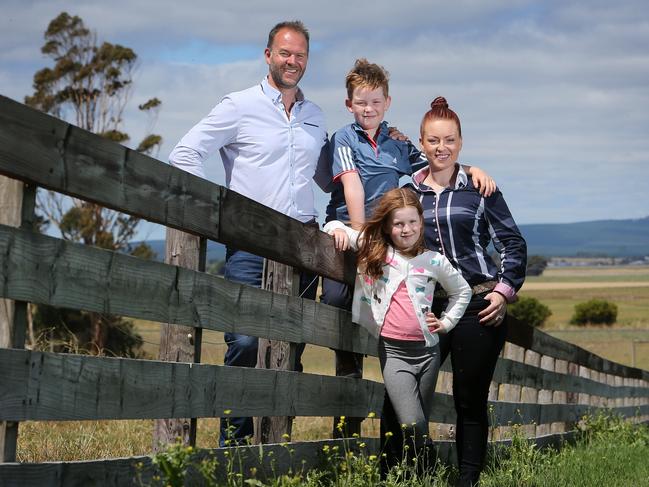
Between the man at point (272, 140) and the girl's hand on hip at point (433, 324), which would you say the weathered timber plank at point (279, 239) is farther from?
the girl's hand on hip at point (433, 324)

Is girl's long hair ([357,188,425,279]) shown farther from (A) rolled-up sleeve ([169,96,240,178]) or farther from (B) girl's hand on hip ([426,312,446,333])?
(A) rolled-up sleeve ([169,96,240,178])

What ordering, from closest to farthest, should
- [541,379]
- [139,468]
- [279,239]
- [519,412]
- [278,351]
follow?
[139,468] → [279,239] → [278,351] → [519,412] → [541,379]

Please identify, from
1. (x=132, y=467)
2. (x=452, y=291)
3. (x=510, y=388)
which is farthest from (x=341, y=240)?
(x=510, y=388)

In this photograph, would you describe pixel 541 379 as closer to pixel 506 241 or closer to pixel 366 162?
pixel 506 241

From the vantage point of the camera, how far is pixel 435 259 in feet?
16.0

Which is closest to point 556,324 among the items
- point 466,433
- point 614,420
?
point 614,420

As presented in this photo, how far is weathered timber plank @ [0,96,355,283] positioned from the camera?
296cm

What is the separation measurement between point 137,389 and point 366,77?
7.89ft

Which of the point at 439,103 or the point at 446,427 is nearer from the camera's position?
Result: the point at 439,103

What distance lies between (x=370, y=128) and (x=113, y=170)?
7.21 ft

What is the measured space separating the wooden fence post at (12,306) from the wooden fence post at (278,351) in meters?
1.81

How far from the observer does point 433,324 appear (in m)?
4.83

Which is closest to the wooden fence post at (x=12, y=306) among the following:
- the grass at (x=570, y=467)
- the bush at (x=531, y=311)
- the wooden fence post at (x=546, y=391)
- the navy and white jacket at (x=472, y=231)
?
the navy and white jacket at (x=472, y=231)

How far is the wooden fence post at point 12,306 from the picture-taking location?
294 centimetres
